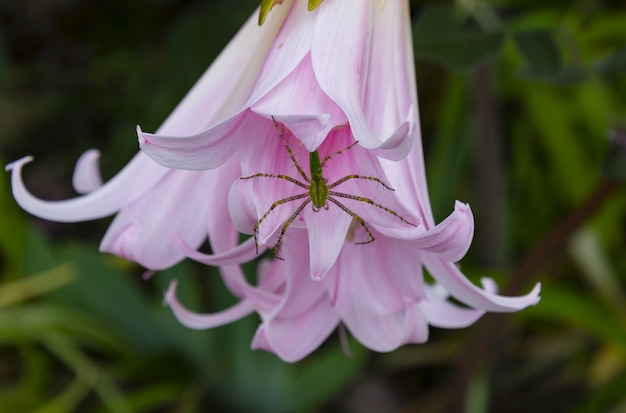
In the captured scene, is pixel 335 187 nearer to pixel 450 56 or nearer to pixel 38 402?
pixel 450 56

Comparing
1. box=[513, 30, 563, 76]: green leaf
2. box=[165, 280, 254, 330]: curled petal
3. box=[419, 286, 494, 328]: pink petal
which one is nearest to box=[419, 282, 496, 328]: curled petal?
box=[419, 286, 494, 328]: pink petal

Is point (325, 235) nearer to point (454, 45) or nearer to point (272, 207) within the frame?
point (272, 207)

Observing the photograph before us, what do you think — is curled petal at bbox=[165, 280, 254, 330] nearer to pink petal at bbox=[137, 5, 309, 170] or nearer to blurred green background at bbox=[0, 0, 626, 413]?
pink petal at bbox=[137, 5, 309, 170]

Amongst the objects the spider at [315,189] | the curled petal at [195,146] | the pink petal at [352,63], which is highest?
the pink petal at [352,63]

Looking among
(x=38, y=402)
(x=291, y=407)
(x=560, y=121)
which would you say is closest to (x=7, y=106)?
(x=38, y=402)

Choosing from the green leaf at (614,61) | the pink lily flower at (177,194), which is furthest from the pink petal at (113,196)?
the green leaf at (614,61)

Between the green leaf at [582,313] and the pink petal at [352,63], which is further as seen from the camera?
the green leaf at [582,313]

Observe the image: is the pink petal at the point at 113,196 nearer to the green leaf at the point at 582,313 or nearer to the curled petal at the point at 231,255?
the curled petal at the point at 231,255

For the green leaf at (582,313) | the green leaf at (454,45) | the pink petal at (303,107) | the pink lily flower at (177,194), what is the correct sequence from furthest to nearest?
the green leaf at (582,313)
the green leaf at (454,45)
the pink lily flower at (177,194)
the pink petal at (303,107)

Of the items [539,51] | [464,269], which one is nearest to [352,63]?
[539,51]
